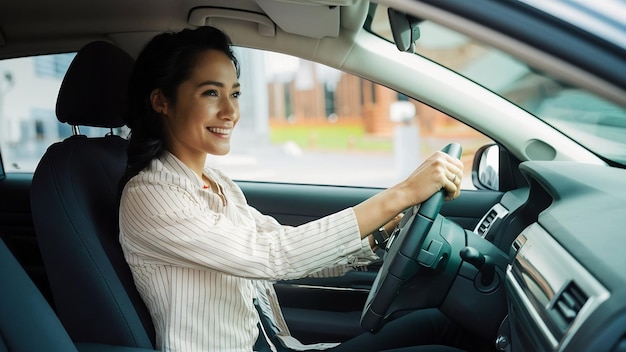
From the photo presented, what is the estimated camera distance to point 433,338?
2.01 metres

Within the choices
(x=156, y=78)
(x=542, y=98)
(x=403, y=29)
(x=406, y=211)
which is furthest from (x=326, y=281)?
(x=403, y=29)

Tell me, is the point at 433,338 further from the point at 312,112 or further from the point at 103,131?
the point at 312,112

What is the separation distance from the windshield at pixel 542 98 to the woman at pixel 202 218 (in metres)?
0.53

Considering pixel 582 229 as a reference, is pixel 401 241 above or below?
below

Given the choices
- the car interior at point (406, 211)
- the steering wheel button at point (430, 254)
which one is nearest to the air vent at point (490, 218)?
the car interior at point (406, 211)

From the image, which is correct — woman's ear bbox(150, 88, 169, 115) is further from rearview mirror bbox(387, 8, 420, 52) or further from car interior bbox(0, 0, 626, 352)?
rearview mirror bbox(387, 8, 420, 52)

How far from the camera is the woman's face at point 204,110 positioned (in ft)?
5.88

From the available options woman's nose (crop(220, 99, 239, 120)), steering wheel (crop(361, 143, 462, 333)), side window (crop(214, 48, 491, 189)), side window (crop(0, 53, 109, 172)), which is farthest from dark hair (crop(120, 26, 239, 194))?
side window (crop(214, 48, 491, 189))

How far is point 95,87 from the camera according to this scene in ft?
6.28

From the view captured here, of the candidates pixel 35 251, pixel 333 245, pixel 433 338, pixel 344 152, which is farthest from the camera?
pixel 344 152

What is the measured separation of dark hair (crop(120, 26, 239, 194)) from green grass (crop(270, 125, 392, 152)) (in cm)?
835

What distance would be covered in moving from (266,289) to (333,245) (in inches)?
20.8

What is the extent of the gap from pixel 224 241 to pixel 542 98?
129 cm

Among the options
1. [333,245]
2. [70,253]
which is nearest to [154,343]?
[70,253]
